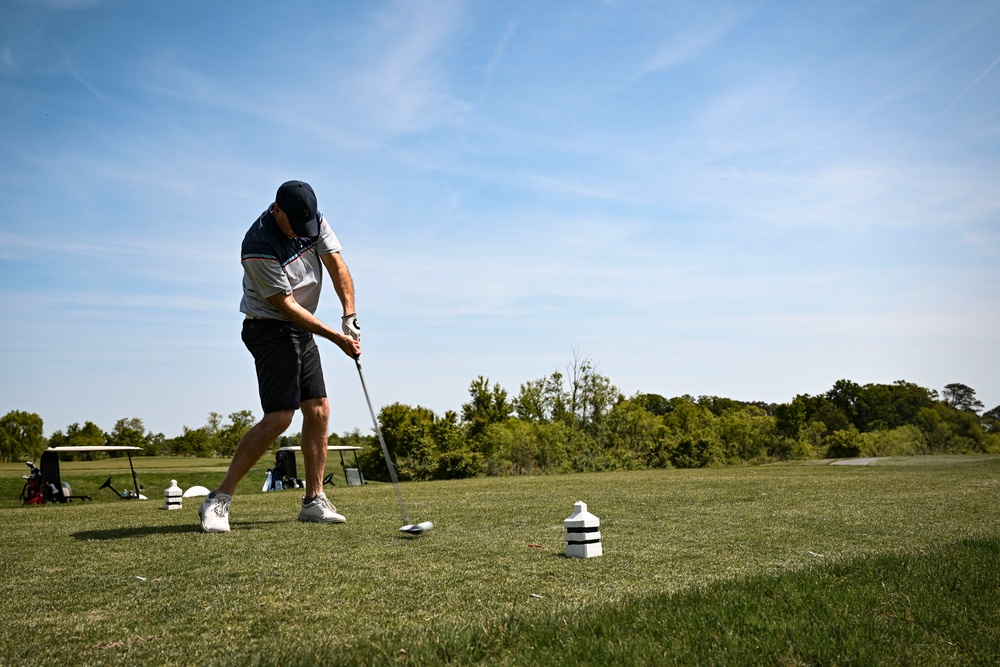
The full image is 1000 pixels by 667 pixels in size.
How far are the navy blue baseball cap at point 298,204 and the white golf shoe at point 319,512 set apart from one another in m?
1.98

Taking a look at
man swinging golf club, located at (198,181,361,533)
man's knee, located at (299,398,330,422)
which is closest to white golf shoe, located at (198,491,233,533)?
man swinging golf club, located at (198,181,361,533)

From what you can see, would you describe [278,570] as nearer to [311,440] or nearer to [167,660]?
[167,660]

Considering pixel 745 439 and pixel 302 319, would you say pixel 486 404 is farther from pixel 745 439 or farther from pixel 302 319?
pixel 302 319

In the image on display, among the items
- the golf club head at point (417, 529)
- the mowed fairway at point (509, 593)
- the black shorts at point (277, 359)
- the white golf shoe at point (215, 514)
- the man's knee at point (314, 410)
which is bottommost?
the mowed fairway at point (509, 593)

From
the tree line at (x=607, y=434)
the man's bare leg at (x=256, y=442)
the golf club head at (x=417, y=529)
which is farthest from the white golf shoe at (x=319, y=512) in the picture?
the tree line at (x=607, y=434)

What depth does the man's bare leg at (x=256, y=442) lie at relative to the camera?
5.41m

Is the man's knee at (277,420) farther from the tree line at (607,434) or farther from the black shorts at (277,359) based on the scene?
the tree line at (607,434)

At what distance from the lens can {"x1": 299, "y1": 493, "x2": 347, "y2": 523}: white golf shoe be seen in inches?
218

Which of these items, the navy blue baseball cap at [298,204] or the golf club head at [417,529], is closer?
the golf club head at [417,529]

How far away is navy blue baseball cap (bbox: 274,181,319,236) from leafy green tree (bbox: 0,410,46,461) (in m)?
48.9

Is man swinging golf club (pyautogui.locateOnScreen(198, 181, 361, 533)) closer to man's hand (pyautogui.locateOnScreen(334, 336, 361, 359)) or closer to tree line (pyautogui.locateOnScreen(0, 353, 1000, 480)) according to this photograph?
man's hand (pyautogui.locateOnScreen(334, 336, 361, 359))

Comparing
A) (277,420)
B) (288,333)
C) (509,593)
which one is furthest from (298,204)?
(509,593)

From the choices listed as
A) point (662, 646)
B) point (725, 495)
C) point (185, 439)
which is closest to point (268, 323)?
point (662, 646)

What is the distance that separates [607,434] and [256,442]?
27.7 m
